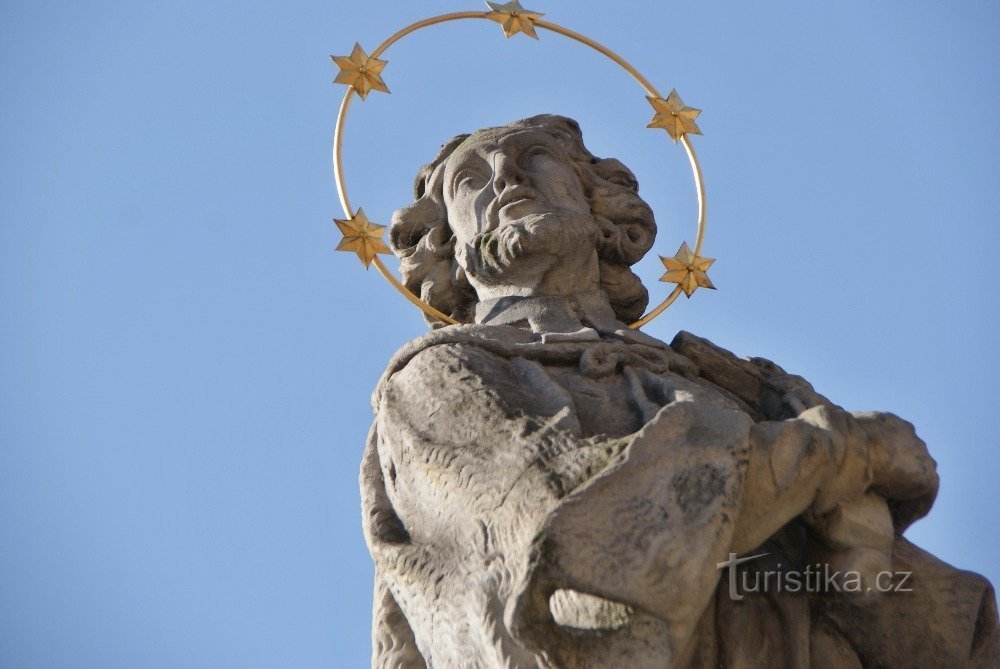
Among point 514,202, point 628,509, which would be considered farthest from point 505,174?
point 628,509

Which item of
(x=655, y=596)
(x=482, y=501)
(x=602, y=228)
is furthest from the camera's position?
(x=602, y=228)

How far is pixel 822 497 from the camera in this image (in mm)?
4793

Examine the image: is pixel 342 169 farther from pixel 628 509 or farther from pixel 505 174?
pixel 628 509

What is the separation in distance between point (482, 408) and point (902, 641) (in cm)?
129

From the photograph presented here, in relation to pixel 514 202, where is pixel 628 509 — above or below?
below

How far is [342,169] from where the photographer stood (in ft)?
23.8

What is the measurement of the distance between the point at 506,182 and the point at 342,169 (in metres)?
1.08

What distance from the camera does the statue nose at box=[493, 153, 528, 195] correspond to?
638 cm

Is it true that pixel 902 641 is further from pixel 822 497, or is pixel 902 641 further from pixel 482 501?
pixel 482 501

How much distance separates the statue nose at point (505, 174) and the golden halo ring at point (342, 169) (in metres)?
0.51

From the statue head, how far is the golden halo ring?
2.2 inches

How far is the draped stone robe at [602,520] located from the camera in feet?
14.3

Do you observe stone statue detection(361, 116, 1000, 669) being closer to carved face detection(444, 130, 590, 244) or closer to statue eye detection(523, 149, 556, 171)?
carved face detection(444, 130, 590, 244)

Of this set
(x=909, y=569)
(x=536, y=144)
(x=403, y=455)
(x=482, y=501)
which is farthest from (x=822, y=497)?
(x=536, y=144)
